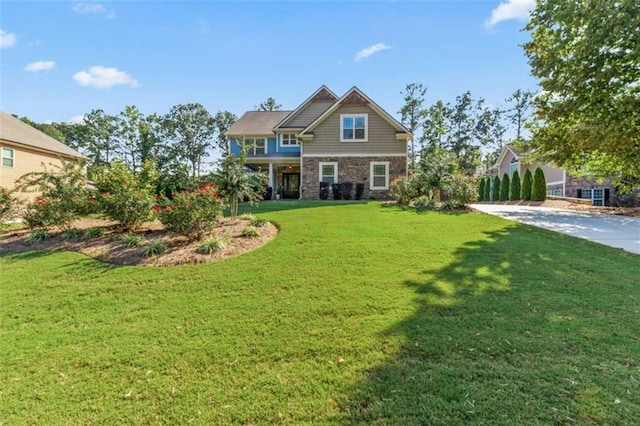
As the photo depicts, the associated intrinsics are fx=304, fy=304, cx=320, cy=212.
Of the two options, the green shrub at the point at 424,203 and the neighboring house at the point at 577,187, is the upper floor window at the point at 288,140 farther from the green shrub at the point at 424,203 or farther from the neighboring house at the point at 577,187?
the neighboring house at the point at 577,187

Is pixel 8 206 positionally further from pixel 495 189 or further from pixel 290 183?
pixel 495 189

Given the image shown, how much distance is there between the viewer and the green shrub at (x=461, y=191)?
476 inches

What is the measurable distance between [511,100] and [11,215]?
164 ft

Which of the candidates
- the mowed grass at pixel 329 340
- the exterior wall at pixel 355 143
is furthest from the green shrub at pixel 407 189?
the mowed grass at pixel 329 340

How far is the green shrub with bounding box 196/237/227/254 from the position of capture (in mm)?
6421

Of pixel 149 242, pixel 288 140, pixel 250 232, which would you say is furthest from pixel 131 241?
pixel 288 140

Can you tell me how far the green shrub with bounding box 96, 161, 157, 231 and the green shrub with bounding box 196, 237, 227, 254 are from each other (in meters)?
2.85

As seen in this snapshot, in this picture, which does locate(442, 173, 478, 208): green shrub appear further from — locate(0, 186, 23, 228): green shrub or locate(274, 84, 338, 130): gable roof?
locate(0, 186, 23, 228): green shrub

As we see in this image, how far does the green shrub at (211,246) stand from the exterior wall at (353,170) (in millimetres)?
11657

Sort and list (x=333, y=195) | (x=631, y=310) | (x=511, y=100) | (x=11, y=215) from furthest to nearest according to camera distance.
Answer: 1. (x=511, y=100)
2. (x=333, y=195)
3. (x=11, y=215)
4. (x=631, y=310)

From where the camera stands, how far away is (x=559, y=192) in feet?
78.2

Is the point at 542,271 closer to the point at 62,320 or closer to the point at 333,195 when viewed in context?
the point at 62,320

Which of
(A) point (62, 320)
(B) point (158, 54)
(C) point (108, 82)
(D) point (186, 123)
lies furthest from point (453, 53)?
(D) point (186, 123)

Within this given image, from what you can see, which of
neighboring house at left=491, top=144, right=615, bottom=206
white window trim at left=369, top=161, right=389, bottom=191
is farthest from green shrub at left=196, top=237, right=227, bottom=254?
neighboring house at left=491, top=144, right=615, bottom=206
